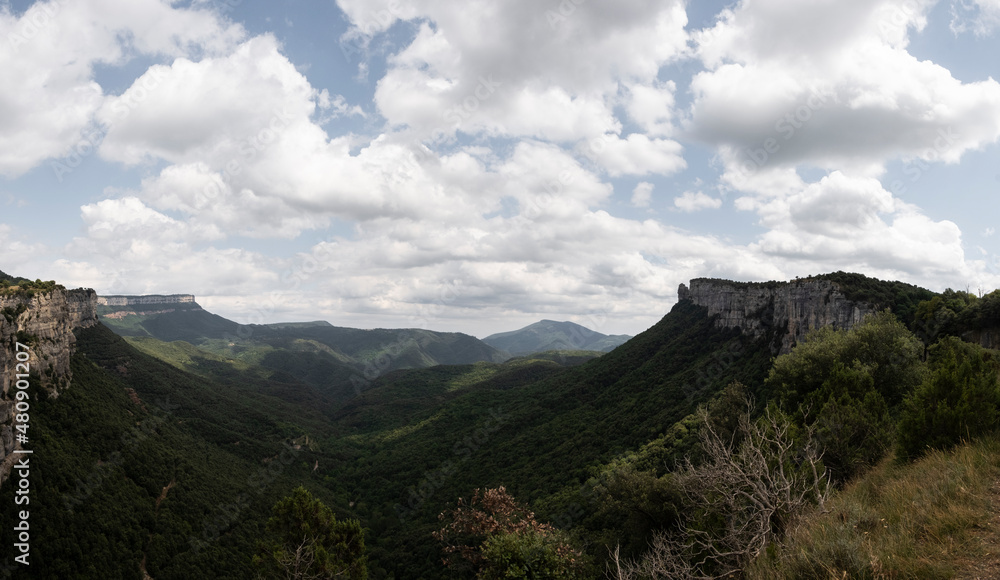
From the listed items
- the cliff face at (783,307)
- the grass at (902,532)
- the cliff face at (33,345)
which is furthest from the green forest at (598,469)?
the cliff face at (33,345)

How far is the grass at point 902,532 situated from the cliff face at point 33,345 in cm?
5345

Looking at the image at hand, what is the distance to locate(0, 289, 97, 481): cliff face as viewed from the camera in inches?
1485

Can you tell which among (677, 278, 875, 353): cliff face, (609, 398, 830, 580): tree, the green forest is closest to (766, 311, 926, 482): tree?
the green forest

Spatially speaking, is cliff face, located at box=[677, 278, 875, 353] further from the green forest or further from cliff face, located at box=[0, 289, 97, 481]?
cliff face, located at box=[0, 289, 97, 481]

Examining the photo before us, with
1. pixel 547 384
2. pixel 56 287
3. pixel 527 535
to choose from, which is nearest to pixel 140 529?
pixel 56 287

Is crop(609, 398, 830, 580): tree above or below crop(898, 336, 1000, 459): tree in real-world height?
below

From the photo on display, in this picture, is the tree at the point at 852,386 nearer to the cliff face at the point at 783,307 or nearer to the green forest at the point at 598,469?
the green forest at the point at 598,469

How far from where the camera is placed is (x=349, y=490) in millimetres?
100812

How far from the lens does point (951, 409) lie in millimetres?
15898

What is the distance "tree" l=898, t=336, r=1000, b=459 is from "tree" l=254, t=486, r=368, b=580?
110 ft

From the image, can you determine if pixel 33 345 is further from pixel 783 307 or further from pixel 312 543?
pixel 783 307

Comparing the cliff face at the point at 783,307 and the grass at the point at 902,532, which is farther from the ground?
the cliff face at the point at 783,307

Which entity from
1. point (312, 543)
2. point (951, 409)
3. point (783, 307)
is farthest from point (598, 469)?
point (951, 409)

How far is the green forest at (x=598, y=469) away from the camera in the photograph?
11.7m
